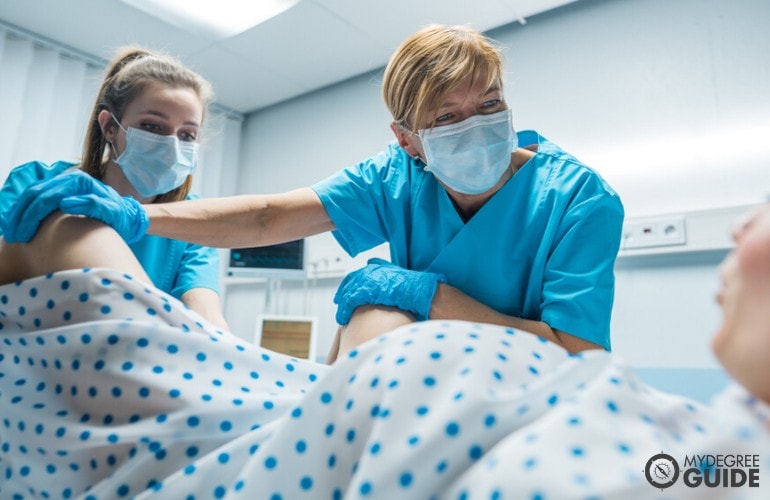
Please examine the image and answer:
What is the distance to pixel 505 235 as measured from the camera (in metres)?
1.14

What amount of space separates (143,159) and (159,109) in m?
0.13

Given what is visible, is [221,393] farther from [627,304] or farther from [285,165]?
[285,165]

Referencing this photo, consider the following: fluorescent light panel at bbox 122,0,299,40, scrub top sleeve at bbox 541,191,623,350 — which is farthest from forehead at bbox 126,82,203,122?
fluorescent light panel at bbox 122,0,299,40

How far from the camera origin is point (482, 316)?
102cm

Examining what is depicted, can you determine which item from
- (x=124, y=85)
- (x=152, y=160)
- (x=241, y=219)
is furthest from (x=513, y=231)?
(x=124, y=85)

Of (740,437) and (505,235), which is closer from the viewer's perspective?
(740,437)

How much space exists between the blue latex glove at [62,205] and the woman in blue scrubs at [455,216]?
0.06m

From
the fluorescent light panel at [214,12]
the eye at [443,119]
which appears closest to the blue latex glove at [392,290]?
the eye at [443,119]

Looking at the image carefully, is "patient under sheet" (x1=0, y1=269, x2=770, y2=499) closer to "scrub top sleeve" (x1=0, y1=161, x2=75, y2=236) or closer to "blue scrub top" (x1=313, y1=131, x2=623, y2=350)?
"blue scrub top" (x1=313, y1=131, x2=623, y2=350)

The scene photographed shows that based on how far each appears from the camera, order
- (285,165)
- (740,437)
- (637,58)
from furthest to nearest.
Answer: (285,165), (637,58), (740,437)

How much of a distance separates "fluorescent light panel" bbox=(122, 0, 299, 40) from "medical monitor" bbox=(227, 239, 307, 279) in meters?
1.10

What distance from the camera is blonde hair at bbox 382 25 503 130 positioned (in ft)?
3.69

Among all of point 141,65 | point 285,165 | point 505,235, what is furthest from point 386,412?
point 285,165

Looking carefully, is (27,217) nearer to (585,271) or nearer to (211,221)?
(211,221)
